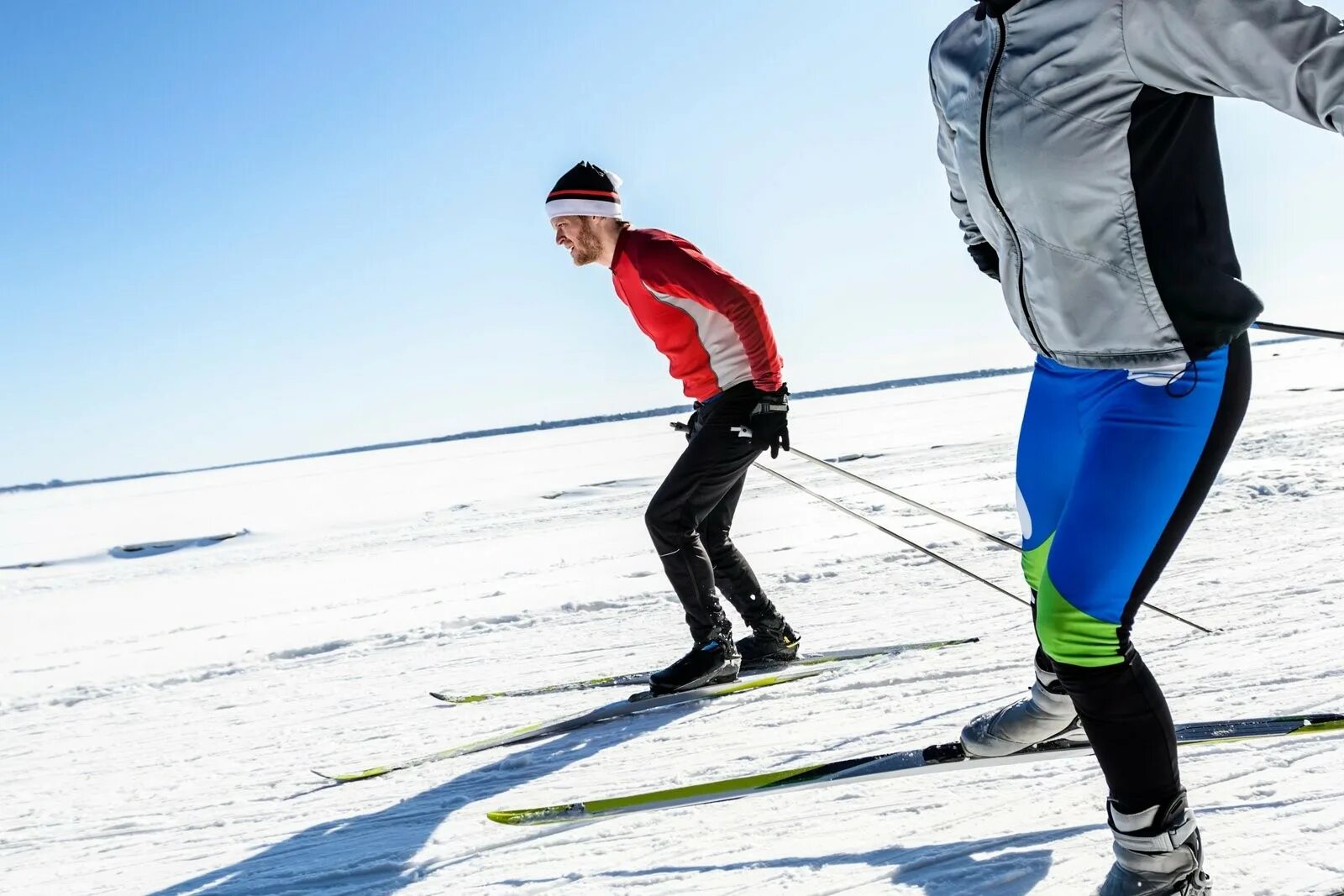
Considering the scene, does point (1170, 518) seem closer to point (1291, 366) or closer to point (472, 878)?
point (472, 878)

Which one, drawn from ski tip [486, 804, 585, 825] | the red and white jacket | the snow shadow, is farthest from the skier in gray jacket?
the red and white jacket

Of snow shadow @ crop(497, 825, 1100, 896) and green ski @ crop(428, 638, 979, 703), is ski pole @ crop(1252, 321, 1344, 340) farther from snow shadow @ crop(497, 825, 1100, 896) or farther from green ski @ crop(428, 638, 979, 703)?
green ski @ crop(428, 638, 979, 703)

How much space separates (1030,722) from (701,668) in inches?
69.6

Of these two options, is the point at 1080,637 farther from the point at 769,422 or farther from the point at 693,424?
the point at 693,424

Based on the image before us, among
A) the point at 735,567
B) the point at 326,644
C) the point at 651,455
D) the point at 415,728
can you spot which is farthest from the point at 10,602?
the point at 651,455

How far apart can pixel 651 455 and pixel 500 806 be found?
2174 centimetres

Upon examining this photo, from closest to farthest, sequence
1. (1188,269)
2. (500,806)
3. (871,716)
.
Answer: (1188,269), (500,806), (871,716)

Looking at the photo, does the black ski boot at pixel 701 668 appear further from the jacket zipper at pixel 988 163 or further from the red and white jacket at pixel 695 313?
the jacket zipper at pixel 988 163

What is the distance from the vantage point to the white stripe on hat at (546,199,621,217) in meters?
3.95

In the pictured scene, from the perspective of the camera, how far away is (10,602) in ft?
29.8

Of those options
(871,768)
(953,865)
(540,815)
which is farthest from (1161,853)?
(540,815)

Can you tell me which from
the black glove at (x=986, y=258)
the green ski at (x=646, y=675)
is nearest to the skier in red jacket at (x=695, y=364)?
the green ski at (x=646, y=675)

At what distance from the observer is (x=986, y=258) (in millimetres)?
2340

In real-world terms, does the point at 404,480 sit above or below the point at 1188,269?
below
